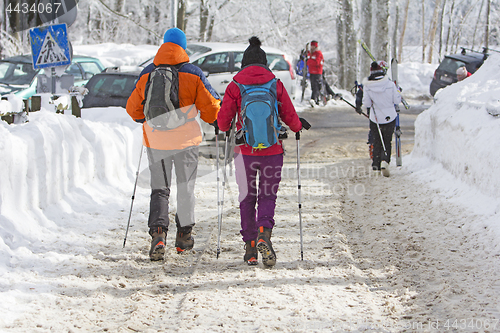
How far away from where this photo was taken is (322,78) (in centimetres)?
1783

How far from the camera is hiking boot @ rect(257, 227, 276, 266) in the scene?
450 centimetres

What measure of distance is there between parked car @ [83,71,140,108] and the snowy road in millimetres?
4369

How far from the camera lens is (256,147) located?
14.7 ft

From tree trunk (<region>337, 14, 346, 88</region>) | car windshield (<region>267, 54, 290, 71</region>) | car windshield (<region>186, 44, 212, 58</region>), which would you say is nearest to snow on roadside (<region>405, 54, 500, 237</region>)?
car windshield (<region>186, 44, 212, 58</region>)

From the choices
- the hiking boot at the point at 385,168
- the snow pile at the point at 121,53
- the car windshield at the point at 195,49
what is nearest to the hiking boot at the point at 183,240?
the hiking boot at the point at 385,168

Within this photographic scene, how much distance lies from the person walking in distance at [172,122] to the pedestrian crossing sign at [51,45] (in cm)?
445

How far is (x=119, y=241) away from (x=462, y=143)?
15.8 feet

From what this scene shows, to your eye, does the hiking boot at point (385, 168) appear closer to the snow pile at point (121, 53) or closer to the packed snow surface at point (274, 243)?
the packed snow surface at point (274, 243)

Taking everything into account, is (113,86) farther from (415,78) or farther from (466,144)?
(415,78)

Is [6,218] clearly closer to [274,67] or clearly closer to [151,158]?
[151,158]

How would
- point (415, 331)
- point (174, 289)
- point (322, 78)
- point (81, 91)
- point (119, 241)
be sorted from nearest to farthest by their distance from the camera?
1. point (415, 331)
2. point (174, 289)
3. point (119, 241)
4. point (81, 91)
5. point (322, 78)

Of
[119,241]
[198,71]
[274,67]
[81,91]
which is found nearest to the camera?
[198,71]

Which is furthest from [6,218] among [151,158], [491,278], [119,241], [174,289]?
[491,278]

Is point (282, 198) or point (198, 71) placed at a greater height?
point (198, 71)
